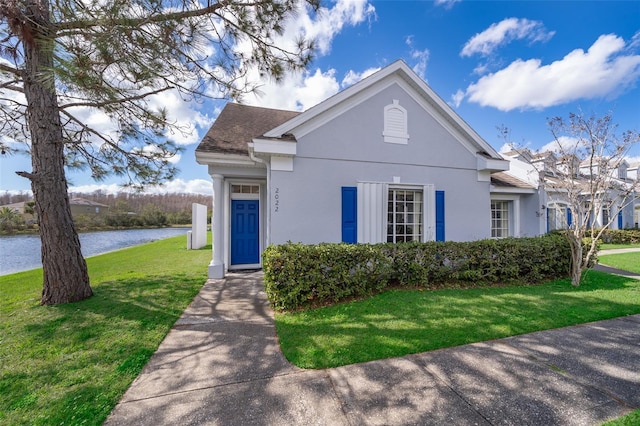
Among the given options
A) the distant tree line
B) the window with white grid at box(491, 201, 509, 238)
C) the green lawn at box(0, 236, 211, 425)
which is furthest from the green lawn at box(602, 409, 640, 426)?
the distant tree line

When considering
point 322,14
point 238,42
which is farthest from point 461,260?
point 238,42

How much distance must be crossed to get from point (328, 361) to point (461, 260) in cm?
490

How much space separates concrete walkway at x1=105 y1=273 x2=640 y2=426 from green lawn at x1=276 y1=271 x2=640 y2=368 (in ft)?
0.64

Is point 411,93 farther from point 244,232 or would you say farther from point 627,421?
point 627,421

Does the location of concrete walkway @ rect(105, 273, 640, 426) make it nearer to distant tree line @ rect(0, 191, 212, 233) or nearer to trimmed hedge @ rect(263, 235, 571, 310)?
trimmed hedge @ rect(263, 235, 571, 310)

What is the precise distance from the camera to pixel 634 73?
935 centimetres

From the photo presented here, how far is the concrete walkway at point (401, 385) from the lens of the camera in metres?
2.27

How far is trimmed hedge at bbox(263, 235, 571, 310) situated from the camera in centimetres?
496

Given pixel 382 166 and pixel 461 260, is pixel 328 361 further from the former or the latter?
pixel 382 166

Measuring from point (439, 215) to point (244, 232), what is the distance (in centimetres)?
626

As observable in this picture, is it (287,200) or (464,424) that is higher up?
(287,200)

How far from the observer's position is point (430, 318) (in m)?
4.38

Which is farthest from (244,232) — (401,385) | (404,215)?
(401,385)

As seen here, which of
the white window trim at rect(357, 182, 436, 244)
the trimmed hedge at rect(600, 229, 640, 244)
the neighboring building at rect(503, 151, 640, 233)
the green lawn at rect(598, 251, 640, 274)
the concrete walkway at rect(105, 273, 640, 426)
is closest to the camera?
the concrete walkway at rect(105, 273, 640, 426)
